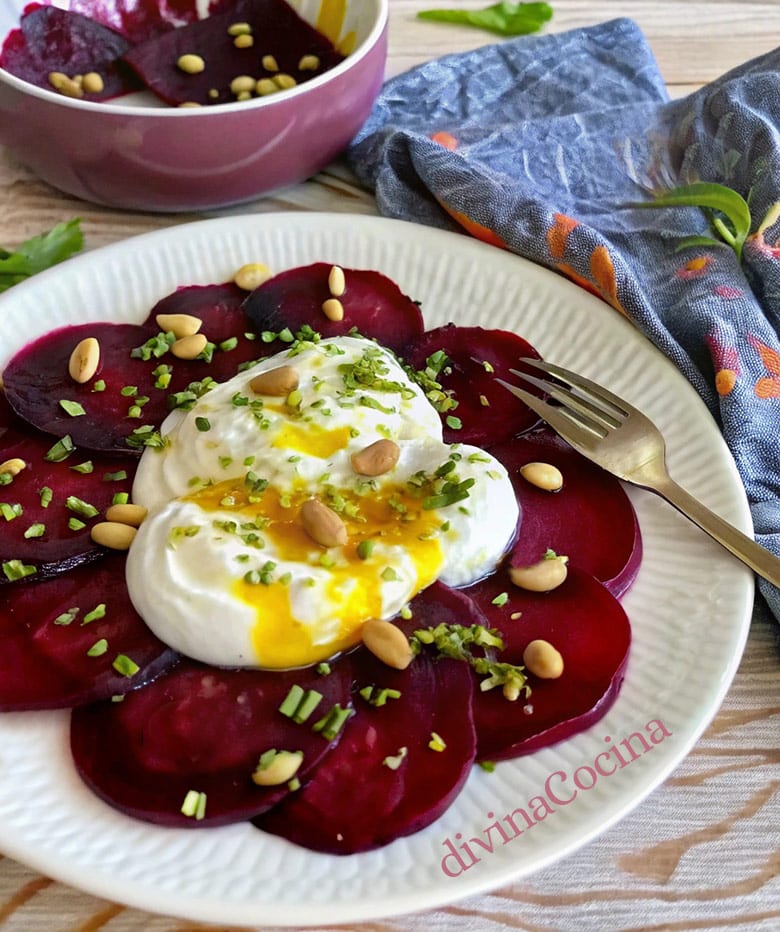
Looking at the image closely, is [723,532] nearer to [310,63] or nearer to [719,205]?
[719,205]

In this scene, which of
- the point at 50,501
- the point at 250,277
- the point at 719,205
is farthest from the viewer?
the point at 719,205

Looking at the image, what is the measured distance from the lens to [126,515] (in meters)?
1.75

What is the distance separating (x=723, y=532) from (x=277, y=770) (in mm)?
939

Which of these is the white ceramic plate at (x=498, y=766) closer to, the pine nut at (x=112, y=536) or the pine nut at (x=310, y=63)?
the pine nut at (x=112, y=536)

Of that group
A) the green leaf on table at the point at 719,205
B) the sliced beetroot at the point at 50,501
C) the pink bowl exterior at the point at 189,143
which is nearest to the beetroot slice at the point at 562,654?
the sliced beetroot at the point at 50,501

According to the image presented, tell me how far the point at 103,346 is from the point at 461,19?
1.99 meters

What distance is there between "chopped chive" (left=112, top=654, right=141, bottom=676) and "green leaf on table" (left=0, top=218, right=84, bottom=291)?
1278 millimetres

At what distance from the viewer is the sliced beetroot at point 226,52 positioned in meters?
2.71

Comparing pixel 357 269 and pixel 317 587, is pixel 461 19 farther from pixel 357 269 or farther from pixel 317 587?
→ pixel 317 587

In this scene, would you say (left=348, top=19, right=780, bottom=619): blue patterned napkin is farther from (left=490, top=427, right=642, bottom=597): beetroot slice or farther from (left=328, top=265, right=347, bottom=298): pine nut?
(left=328, top=265, right=347, bottom=298): pine nut

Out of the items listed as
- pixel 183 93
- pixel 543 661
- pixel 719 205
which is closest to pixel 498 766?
pixel 543 661

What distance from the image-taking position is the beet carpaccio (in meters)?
1.49

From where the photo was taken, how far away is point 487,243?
8.07 ft

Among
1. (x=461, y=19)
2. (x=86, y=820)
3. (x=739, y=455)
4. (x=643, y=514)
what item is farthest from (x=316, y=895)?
(x=461, y=19)
